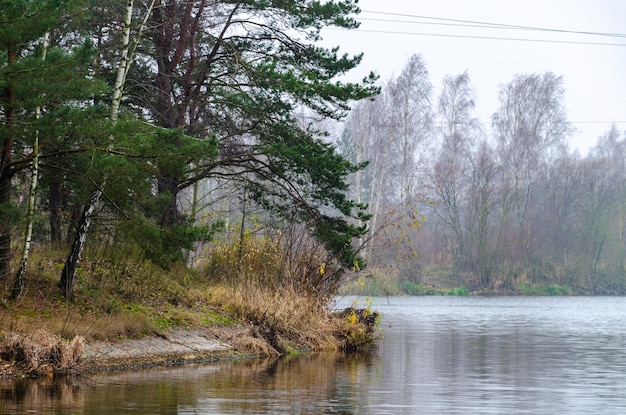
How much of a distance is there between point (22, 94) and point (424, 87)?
177 ft

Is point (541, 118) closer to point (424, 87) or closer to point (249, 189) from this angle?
point (424, 87)

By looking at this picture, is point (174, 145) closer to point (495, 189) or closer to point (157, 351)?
point (157, 351)

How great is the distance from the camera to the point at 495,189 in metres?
72.9

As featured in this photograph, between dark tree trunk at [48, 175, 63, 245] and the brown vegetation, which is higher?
dark tree trunk at [48, 175, 63, 245]

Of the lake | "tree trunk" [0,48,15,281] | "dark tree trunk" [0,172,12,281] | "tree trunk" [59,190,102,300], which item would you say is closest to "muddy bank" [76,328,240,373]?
the lake

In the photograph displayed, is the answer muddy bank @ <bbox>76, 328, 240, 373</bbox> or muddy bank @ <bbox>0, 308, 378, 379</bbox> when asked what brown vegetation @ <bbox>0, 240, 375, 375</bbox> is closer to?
muddy bank @ <bbox>0, 308, 378, 379</bbox>

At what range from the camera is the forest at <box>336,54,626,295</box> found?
69.1m

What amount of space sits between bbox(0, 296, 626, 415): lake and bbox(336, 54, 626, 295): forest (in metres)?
38.6

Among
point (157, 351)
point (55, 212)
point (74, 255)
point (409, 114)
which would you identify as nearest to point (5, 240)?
point (74, 255)

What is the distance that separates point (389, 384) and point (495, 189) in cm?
5673

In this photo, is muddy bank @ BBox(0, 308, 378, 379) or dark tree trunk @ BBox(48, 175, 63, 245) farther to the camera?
dark tree trunk @ BBox(48, 175, 63, 245)

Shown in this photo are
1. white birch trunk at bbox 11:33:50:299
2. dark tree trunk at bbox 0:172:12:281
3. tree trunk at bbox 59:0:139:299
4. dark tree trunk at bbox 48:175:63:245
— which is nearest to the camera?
white birch trunk at bbox 11:33:50:299

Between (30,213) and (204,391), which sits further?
(30,213)

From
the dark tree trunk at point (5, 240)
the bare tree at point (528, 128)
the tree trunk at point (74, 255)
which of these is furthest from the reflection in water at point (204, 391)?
the bare tree at point (528, 128)
